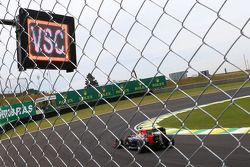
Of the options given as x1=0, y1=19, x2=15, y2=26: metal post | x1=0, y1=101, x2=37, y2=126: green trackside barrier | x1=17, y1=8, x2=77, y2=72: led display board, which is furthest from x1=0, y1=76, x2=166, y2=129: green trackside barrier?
x1=0, y1=19, x2=15, y2=26: metal post

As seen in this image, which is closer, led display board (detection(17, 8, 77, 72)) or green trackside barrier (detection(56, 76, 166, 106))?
green trackside barrier (detection(56, 76, 166, 106))

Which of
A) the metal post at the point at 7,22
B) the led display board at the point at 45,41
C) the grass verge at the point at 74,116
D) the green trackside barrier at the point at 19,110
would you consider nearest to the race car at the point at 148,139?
the grass verge at the point at 74,116

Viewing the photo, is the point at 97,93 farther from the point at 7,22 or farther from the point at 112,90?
the point at 7,22

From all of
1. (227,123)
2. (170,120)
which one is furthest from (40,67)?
(170,120)

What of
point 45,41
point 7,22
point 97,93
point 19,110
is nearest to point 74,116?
point 97,93

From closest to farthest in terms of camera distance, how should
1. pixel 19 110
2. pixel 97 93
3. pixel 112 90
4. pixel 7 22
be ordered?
1. pixel 97 93
2. pixel 112 90
3. pixel 7 22
4. pixel 19 110

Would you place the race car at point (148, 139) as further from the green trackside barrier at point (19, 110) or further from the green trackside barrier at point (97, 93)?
the green trackside barrier at point (19, 110)

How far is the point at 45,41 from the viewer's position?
2168 mm

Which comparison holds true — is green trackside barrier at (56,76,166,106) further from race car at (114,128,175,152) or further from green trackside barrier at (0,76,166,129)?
race car at (114,128,175,152)

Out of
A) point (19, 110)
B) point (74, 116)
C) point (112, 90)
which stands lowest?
point (19, 110)

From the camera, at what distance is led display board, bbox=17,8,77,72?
6.75ft

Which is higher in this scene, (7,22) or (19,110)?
(7,22)

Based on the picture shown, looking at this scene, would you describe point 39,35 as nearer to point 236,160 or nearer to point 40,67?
point 40,67

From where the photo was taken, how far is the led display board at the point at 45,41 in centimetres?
206
